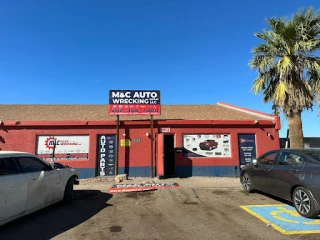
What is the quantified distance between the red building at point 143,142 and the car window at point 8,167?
313 inches

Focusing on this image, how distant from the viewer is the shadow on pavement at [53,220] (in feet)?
15.8

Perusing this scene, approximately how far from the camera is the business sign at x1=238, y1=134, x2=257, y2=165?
13797 millimetres

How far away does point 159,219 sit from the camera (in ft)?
18.6

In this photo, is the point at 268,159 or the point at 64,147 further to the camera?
the point at 64,147

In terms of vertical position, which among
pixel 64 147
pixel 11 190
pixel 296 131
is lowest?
pixel 11 190

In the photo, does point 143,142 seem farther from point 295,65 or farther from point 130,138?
point 295,65

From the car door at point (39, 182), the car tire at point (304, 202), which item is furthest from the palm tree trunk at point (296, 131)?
the car door at point (39, 182)

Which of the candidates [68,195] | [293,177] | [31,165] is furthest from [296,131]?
[31,165]

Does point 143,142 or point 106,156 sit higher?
point 143,142

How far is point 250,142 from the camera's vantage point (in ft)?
45.9

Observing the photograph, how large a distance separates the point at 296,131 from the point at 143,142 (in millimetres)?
7553

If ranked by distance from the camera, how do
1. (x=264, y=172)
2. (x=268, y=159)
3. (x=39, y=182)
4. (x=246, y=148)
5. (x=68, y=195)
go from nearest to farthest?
1. (x=39, y=182)
2. (x=68, y=195)
3. (x=264, y=172)
4. (x=268, y=159)
5. (x=246, y=148)

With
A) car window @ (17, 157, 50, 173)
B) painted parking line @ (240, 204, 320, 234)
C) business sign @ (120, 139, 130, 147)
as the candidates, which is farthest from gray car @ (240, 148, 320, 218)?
business sign @ (120, 139, 130, 147)

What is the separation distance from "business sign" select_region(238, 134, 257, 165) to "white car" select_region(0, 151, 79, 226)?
9765 mm
